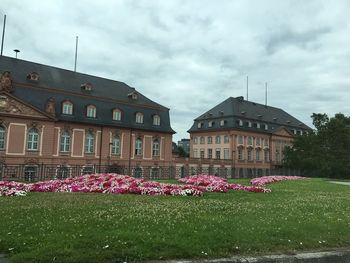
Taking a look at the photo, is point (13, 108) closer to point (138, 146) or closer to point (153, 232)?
point (138, 146)

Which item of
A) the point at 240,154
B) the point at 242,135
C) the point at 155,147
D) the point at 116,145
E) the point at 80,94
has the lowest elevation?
the point at 116,145

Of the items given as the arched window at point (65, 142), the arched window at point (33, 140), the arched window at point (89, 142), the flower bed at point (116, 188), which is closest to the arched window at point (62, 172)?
the arched window at point (33, 140)

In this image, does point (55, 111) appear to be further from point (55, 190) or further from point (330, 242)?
point (330, 242)

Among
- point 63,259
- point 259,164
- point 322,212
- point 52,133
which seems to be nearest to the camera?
point 63,259

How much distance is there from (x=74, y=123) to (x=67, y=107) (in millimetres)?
2289

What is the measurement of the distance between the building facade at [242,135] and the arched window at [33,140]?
38674 millimetres

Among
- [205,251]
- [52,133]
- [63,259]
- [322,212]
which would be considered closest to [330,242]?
[205,251]

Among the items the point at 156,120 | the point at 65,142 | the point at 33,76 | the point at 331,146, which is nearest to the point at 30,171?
the point at 65,142

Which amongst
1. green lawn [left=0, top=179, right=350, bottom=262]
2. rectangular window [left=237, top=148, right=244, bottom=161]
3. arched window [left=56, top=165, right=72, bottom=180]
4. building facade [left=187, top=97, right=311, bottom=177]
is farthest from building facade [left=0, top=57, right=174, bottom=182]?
green lawn [left=0, top=179, right=350, bottom=262]

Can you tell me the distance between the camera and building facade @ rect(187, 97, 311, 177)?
3265 inches

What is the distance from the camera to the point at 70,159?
50.0 m

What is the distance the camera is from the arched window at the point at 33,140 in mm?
46281

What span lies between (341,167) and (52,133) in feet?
148

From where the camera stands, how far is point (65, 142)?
50.0 m
